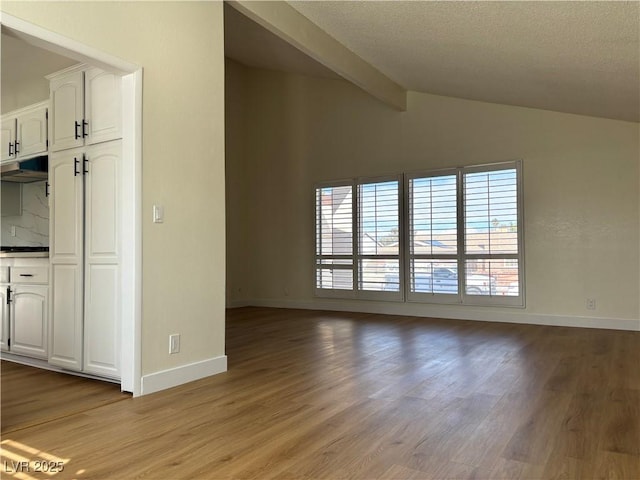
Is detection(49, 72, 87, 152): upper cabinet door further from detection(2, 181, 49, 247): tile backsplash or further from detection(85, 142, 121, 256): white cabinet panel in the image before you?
detection(2, 181, 49, 247): tile backsplash

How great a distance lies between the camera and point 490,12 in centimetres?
301

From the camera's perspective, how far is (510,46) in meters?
3.50

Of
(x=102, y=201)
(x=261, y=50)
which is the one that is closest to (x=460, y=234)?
(x=261, y=50)

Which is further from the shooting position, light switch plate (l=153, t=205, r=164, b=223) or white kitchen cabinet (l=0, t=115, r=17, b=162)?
white kitchen cabinet (l=0, t=115, r=17, b=162)

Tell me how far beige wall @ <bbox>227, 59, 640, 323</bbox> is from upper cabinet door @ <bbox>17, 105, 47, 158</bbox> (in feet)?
13.1

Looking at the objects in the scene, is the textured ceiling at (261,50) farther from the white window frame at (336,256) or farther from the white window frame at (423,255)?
the white window frame at (423,255)

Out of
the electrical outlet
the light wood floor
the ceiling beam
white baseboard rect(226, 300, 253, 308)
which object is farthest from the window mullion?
the electrical outlet

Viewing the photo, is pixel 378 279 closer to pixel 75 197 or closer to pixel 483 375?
pixel 483 375

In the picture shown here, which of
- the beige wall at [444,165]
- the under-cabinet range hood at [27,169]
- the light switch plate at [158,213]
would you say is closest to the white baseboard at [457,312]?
the beige wall at [444,165]

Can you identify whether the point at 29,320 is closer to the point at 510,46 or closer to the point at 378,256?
the point at 510,46

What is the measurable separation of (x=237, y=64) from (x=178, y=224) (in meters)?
5.63

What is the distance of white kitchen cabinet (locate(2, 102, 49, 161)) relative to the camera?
3881 millimetres

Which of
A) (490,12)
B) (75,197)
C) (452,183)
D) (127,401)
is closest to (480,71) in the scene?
(490,12)

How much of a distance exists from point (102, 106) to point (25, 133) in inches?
51.5
